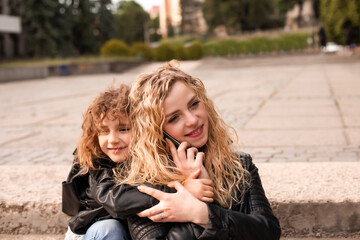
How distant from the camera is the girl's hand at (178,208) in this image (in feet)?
5.39

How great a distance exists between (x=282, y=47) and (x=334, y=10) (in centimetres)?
1009

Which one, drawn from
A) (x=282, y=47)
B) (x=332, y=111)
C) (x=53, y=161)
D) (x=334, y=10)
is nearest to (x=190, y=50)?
(x=282, y=47)

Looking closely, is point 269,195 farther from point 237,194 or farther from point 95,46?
point 95,46

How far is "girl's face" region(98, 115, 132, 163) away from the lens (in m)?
1.90

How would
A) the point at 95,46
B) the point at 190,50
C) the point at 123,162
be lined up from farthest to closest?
the point at 95,46 → the point at 190,50 → the point at 123,162

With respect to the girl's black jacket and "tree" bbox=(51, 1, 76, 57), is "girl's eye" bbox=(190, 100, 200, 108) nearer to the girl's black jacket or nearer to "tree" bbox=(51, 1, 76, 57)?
the girl's black jacket

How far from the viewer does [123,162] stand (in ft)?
6.39

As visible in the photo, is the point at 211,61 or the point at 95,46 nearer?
the point at 211,61

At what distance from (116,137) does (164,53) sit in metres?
29.0

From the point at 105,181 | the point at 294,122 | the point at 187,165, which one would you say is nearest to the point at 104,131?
the point at 105,181

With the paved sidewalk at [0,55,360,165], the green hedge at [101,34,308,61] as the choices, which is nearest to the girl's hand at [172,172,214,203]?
the paved sidewalk at [0,55,360,165]

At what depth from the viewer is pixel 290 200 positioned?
2373mm

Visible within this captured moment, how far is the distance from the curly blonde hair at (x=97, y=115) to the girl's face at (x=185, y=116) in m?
0.21

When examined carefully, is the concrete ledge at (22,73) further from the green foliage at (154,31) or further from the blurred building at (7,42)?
the green foliage at (154,31)
